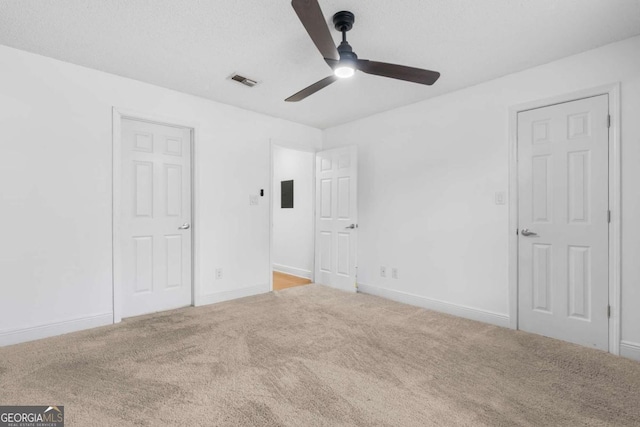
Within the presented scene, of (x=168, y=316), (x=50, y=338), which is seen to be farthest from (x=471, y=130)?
(x=50, y=338)

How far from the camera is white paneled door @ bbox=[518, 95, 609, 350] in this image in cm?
250

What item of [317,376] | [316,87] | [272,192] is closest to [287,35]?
[316,87]

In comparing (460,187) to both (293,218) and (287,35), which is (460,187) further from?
(293,218)

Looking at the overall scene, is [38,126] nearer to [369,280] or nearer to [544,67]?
[369,280]

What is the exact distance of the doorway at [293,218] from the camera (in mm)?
5059

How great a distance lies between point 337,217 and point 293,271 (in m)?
1.54

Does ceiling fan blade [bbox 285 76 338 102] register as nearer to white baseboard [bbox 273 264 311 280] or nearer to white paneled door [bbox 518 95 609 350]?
white paneled door [bbox 518 95 609 350]

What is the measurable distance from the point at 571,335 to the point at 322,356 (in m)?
2.14

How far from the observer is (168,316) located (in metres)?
3.21

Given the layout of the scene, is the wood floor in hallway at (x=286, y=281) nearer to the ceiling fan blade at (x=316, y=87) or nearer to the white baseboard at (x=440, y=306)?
the white baseboard at (x=440, y=306)

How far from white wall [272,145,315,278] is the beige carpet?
217 centimetres

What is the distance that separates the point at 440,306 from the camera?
3.46m

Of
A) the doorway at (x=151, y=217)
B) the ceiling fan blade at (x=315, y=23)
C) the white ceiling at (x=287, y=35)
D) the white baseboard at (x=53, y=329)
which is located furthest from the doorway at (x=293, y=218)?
the ceiling fan blade at (x=315, y=23)

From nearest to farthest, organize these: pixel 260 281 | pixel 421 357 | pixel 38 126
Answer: pixel 421 357 → pixel 38 126 → pixel 260 281
